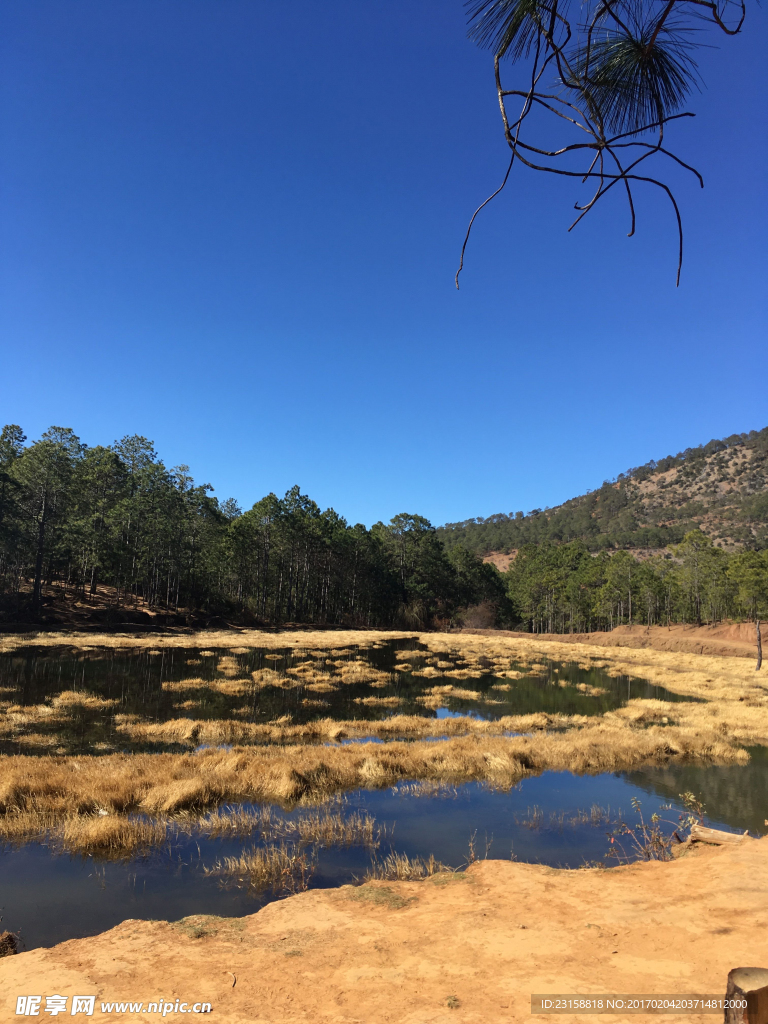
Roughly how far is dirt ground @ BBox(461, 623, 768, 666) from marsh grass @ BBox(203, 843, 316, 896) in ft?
190

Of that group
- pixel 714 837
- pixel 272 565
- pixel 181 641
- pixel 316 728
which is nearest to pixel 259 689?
pixel 316 728

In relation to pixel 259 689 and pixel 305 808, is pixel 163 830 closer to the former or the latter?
pixel 305 808

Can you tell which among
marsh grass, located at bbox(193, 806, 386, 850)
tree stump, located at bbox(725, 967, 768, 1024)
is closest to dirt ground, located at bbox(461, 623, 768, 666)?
marsh grass, located at bbox(193, 806, 386, 850)

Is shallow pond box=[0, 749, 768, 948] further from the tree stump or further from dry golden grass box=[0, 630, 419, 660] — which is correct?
dry golden grass box=[0, 630, 419, 660]

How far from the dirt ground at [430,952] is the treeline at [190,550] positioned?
1862 inches

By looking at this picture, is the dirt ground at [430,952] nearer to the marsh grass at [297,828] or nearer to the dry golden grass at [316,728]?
the marsh grass at [297,828]

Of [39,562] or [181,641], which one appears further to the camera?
[39,562]

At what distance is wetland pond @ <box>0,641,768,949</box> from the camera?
733 cm

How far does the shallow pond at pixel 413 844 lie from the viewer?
697cm

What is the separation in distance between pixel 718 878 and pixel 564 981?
12.1 ft

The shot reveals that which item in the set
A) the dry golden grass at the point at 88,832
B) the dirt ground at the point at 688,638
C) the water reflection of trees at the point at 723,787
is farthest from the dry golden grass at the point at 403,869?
the dirt ground at the point at 688,638

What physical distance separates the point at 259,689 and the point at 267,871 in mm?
17839

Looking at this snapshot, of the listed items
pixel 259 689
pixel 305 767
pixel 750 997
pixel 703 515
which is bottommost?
pixel 259 689

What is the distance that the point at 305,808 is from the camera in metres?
10.9
